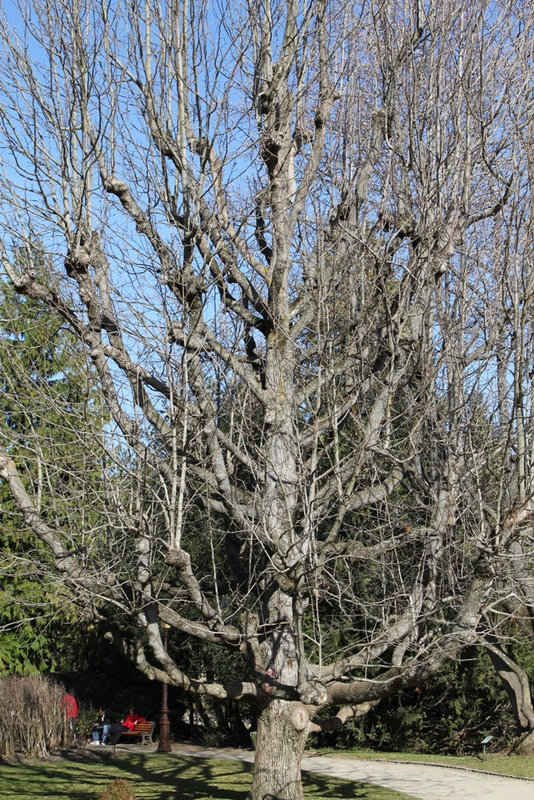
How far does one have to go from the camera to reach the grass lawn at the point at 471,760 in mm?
12750

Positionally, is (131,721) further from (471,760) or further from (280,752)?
(280,752)

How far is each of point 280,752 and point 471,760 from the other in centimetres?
794

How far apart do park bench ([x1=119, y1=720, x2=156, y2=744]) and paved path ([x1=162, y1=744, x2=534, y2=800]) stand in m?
2.04

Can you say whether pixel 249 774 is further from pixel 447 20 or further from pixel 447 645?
pixel 447 20

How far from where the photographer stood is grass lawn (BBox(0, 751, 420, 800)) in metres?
10.3

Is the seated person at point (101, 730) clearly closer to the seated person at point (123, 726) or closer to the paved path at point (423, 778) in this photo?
the seated person at point (123, 726)

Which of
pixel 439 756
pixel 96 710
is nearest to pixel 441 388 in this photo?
pixel 439 756

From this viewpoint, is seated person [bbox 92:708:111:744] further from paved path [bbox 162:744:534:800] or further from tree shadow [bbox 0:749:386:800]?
paved path [bbox 162:744:534:800]

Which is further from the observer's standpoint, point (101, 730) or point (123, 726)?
point (101, 730)

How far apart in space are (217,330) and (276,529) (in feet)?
7.95

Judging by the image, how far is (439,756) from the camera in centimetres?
1507

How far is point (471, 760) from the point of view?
46.4 ft

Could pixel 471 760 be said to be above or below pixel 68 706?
below

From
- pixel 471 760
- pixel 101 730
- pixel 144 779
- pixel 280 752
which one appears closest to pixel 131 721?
pixel 101 730
